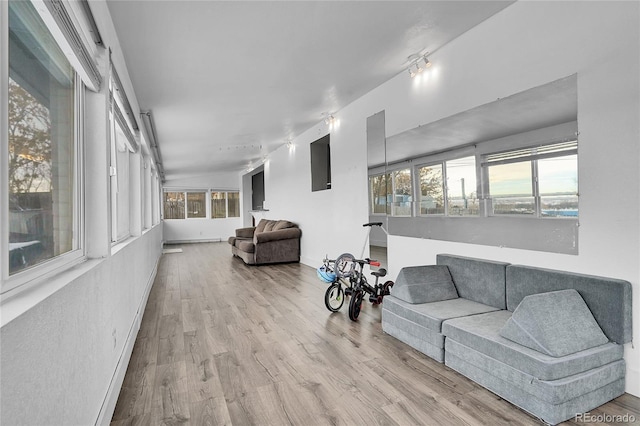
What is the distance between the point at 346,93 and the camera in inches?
182

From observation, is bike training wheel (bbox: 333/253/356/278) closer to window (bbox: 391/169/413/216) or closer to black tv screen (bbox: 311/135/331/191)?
window (bbox: 391/169/413/216)

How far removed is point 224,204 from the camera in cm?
1349

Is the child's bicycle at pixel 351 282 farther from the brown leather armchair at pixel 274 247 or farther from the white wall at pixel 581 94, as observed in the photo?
the brown leather armchair at pixel 274 247

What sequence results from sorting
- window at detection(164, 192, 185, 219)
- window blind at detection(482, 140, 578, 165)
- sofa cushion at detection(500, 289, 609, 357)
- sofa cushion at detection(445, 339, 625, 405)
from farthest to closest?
1. window at detection(164, 192, 185, 219)
2. window blind at detection(482, 140, 578, 165)
3. sofa cushion at detection(500, 289, 609, 357)
4. sofa cushion at detection(445, 339, 625, 405)

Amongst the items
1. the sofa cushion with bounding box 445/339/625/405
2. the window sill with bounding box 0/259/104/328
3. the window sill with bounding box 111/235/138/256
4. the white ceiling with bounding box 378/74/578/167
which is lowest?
the sofa cushion with bounding box 445/339/625/405

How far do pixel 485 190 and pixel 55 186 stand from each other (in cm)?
293

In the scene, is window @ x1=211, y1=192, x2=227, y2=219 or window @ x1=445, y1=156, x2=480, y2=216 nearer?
window @ x1=445, y1=156, x2=480, y2=216

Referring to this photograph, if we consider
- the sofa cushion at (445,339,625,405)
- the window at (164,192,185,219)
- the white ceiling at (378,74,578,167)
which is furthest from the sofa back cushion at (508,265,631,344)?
the window at (164,192,185,219)

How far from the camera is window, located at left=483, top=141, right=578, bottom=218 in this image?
233 cm

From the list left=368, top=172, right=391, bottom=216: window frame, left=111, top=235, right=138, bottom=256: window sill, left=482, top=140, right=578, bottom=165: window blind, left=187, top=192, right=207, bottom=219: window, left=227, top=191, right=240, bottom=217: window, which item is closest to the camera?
left=482, top=140, right=578, bottom=165: window blind

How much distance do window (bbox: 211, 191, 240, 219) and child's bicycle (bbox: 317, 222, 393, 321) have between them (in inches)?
398

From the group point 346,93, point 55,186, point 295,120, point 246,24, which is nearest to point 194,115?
point 295,120

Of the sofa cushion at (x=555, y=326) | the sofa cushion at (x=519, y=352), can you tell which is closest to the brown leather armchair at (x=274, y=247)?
the sofa cushion at (x=519, y=352)

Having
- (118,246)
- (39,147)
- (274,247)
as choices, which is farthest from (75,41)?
(274,247)
